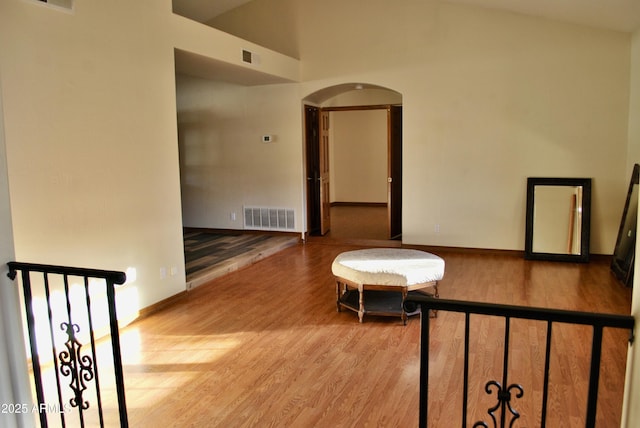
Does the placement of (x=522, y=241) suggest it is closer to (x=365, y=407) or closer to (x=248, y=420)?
(x=365, y=407)

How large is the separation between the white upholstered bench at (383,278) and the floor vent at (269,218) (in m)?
3.23

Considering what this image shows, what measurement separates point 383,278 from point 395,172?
3908 millimetres

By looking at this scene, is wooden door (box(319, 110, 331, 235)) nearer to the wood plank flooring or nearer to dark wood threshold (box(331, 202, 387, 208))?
the wood plank flooring

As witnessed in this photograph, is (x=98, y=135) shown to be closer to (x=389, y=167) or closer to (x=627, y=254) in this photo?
(x=389, y=167)

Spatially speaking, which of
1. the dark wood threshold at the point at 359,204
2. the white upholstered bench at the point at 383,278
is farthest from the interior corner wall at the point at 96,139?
the dark wood threshold at the point at 359,204

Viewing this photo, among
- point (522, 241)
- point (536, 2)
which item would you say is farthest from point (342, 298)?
point (536, 2)

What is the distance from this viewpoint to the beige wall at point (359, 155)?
1212cm

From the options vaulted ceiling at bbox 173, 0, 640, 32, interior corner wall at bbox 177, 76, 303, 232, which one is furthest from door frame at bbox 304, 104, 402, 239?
vaulted ceiling at bbox 173, 0, 640, 32

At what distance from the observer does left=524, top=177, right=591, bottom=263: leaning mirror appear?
6.39 m

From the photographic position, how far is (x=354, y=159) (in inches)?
487

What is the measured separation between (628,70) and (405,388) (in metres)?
5.35

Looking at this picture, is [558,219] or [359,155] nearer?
[558,219]

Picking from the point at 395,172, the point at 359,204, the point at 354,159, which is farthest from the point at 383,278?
the point at 354,159

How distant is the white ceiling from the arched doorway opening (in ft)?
4.07
